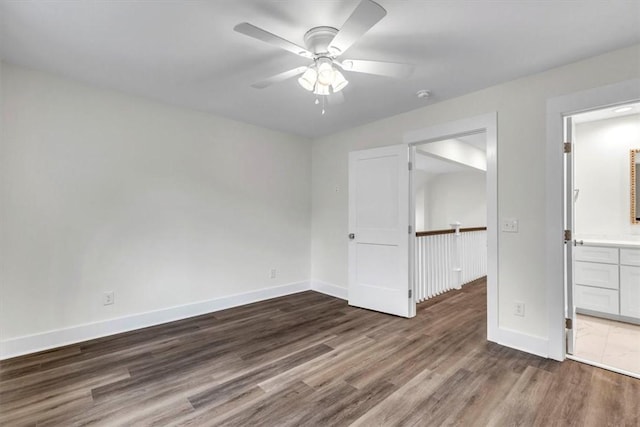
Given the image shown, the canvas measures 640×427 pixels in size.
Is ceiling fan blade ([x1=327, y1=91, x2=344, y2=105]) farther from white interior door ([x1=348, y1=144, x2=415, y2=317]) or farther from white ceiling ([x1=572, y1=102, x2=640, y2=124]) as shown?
white ceiling ([x1=572, y1=102, x2=640, y2=124])

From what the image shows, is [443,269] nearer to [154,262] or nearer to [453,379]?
[453,379]

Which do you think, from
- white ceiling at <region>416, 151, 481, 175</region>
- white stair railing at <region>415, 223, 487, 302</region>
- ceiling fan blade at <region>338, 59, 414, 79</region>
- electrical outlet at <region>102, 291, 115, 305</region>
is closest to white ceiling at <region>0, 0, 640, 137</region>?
ceiling fan blade at <region>338, 59, 414, 79</region>

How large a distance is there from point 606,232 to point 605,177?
68 cm

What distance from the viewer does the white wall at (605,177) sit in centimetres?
341

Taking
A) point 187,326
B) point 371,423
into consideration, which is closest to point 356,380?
point 371,423

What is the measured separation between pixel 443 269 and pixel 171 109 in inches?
171

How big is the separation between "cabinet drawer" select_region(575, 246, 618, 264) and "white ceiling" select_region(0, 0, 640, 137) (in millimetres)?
2285

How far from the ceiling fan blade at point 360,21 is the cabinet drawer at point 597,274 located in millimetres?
3801

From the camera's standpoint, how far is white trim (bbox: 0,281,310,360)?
2410 millimetres

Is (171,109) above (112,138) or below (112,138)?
above

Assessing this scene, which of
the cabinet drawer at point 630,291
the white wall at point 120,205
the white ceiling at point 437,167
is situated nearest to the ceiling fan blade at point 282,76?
the white wall at point 120,205

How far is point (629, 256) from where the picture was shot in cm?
310

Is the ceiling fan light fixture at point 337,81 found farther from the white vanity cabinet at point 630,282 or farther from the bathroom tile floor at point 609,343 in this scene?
the white vanity cabinet at point 630,282

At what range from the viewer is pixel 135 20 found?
1814mm
